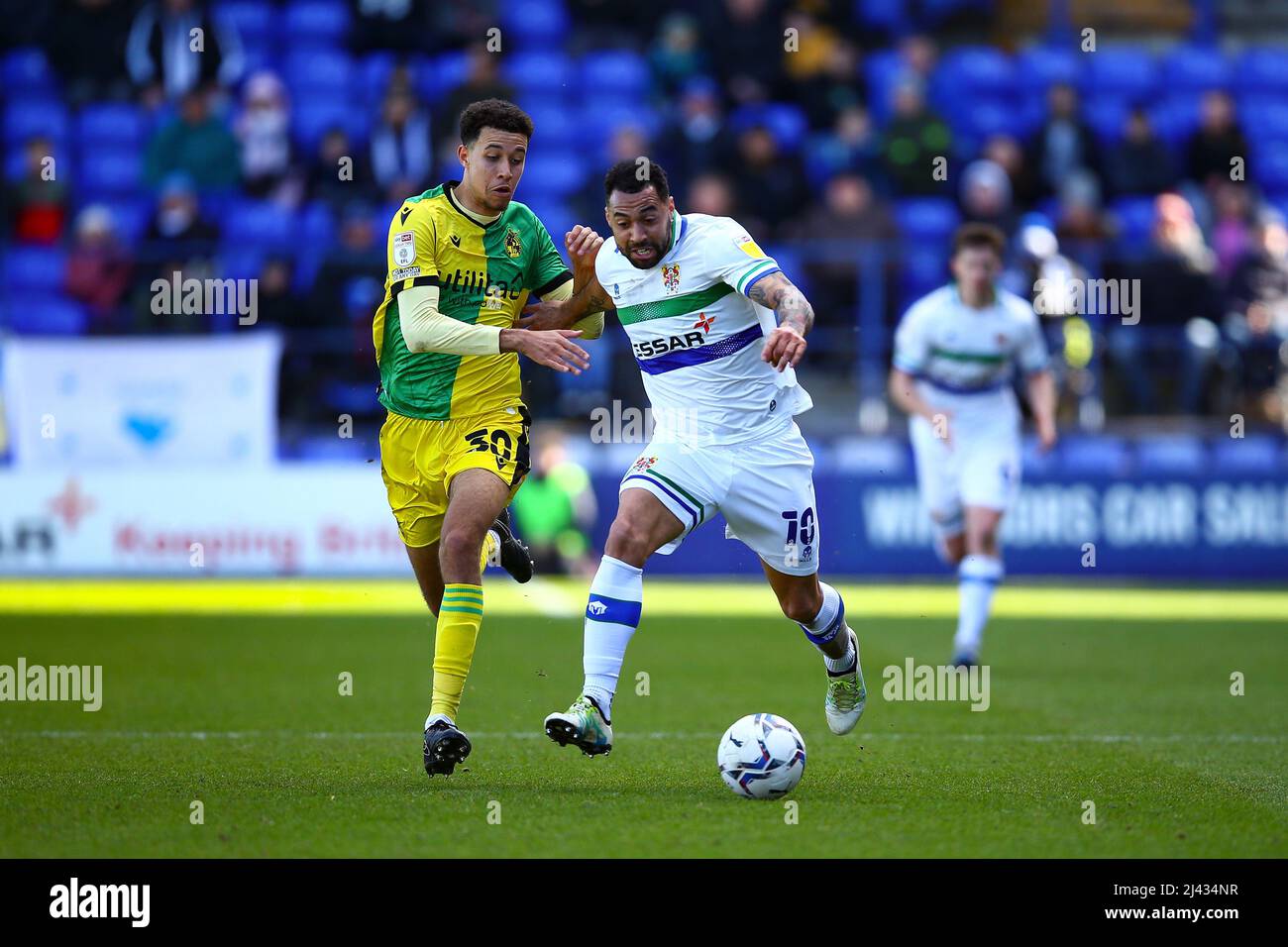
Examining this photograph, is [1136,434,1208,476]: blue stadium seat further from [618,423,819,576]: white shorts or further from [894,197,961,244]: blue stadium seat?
[618,423,819,576]: white shorts

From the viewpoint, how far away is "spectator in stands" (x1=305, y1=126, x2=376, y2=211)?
19109 mm

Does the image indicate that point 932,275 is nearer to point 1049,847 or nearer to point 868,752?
point 868,752

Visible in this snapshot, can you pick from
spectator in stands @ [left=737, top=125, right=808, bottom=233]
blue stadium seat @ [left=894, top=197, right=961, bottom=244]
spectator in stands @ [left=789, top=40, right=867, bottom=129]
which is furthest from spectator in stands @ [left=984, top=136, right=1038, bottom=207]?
spectator in stands @ [left=737, top=125, right=808, bottom=233]

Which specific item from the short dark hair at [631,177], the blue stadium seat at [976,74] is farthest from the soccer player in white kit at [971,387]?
the blue stadium seat at [976,74]

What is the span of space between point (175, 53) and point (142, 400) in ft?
18.1

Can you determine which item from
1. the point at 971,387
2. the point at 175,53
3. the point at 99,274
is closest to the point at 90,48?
the point at 175,53

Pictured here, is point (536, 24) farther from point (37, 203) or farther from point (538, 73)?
point (37, 203)

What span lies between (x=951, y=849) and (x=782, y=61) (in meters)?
17.1

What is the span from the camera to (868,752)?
7680 millimetres

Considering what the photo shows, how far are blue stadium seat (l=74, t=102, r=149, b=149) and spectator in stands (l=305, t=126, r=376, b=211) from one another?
307 centimetres

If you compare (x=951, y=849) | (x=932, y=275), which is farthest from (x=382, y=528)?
(x=951, y=849)

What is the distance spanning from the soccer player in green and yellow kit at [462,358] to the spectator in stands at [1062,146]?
523 inches

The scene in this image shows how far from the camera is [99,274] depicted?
1844 cm
